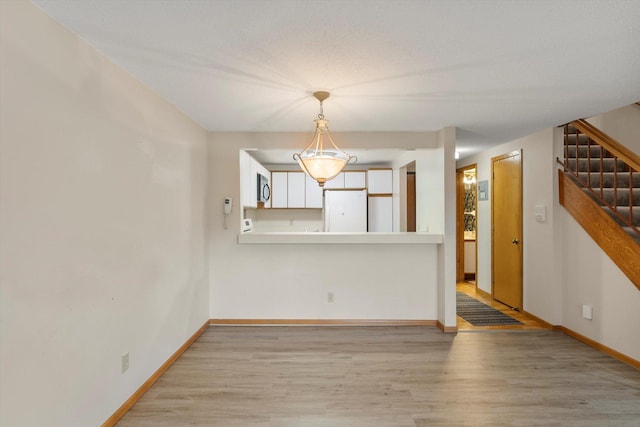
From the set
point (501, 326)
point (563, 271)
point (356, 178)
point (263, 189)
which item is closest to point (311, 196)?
point (356, 178)

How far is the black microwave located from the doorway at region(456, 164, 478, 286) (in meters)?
3.46

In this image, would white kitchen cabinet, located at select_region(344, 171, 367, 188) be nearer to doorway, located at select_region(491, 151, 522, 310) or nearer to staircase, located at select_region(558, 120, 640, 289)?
doorway, located at select_region(491, 151, 522, 310)

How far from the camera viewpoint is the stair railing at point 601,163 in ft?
10.3

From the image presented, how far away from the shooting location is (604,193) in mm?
3627

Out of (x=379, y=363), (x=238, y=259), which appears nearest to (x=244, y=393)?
(x=379, y=363)

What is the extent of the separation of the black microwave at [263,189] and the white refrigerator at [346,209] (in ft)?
3.47

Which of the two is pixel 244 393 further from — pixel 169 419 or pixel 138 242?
pixel 138 242

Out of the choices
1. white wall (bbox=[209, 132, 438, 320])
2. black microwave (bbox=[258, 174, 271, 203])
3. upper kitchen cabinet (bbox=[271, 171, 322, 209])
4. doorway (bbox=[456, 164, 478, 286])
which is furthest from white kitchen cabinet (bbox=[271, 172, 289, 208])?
doorway (bbox=[456, 164, 478, 286])

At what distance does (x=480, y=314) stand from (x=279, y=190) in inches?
149

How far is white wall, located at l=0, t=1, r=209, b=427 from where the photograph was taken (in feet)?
4.89

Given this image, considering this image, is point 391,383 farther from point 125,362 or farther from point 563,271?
point 563,271

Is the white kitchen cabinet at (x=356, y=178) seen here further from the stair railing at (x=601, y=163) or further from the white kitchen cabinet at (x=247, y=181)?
the stair railing at (x=601, y=163)

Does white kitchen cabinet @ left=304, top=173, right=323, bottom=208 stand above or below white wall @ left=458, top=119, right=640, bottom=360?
above

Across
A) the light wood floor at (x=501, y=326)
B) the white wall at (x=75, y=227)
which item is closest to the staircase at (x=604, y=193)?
the light wood floor at (x=501, y=326)
